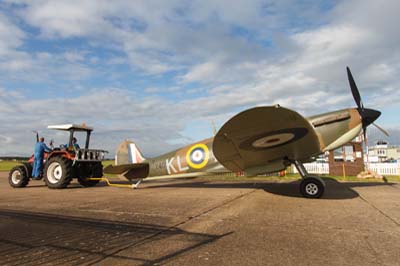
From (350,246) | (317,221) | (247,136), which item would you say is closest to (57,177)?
(247,136)

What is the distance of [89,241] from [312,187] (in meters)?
5.71

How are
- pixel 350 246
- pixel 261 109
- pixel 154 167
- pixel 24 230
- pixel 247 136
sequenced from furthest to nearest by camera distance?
pixel 154 167 < pixel 247 136 < pixel 261 109 < pixel 24 230 < pixel 350 246

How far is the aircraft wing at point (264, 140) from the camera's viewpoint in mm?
5934

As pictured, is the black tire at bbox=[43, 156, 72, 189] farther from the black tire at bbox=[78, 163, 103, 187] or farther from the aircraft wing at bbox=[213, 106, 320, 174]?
the aircraft wing at bbox=[213, 106, 320, 174]

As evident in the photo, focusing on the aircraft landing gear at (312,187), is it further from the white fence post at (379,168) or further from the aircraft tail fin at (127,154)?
the white fence post at (379,168)

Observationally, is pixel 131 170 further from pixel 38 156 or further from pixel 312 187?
pixel 312 187

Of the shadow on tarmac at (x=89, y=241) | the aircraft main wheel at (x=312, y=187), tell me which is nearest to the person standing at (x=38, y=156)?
the shadow on tarmac at (x=89, y=241)

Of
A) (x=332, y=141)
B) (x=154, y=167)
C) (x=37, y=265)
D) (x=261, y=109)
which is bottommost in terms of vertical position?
(x=37, y=265)

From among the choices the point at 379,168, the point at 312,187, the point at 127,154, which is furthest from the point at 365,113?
the point at 379,168

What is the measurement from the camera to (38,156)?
36.1 feet

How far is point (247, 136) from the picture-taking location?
6688mm

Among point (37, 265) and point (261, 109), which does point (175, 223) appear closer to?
point (37, 265)

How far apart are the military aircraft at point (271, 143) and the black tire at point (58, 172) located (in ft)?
10.9

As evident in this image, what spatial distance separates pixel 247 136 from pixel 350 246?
12.2ft
